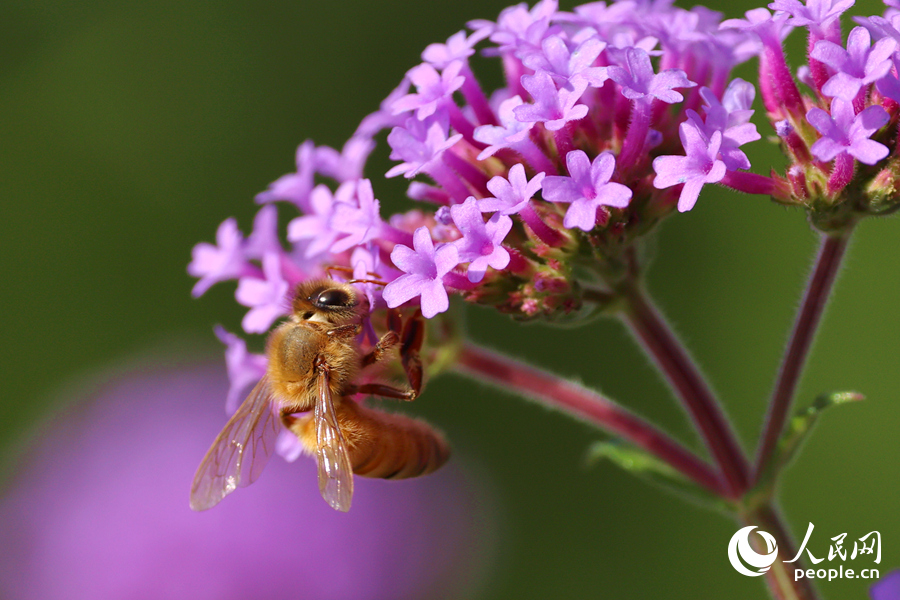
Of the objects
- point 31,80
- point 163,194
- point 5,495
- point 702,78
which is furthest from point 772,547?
point 31,80

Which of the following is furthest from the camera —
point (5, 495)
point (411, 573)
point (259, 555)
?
point (5, 495)

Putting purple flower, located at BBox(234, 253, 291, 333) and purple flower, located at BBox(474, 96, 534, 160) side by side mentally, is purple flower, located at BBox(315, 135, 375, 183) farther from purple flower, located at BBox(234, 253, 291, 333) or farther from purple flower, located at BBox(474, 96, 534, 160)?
purple flower, located at BBox(474, 96, 534, 160)

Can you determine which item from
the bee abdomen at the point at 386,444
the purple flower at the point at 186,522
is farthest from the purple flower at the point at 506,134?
the purple flower at the point at 186,522

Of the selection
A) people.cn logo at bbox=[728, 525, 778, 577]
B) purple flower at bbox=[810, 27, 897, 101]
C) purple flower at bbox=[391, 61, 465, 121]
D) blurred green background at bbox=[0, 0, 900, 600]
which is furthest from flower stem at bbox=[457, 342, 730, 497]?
blurred green background at bbox=[0, 0, 900, 600]

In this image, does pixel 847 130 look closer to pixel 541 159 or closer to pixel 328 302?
pixel 541 159

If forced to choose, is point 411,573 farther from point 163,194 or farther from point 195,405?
point 163,194

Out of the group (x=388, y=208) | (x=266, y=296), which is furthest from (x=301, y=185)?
(x=388, y=208)
